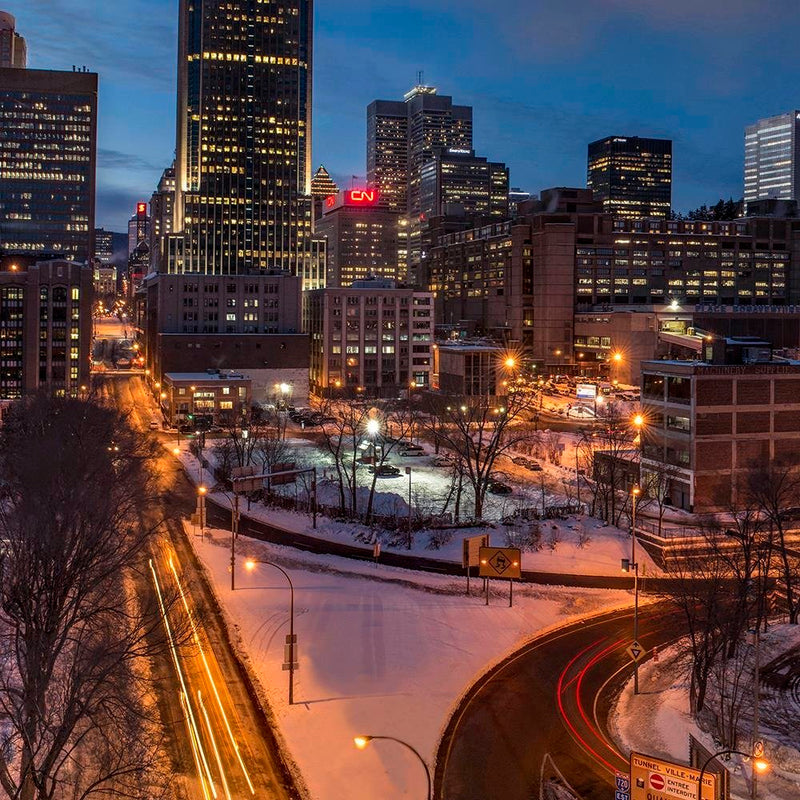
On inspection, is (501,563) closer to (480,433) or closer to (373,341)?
(480,433)

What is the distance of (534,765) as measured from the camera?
25656mm

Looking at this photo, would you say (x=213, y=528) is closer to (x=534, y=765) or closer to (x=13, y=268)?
(x=534, y=765)

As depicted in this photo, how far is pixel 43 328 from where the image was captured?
394ft

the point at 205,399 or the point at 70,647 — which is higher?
the point at 205,399

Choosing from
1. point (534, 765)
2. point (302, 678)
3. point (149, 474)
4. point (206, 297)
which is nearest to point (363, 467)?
point (149, 474)

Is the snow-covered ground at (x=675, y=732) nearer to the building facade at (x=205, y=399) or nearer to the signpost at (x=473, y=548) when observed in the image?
the signpost at (x=473, y=548)

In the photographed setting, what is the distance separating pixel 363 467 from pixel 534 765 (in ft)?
161

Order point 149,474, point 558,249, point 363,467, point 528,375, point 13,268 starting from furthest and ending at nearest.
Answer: point 558,249 < point 528,375 < point 13,268 < point 363,467 < point 149,474

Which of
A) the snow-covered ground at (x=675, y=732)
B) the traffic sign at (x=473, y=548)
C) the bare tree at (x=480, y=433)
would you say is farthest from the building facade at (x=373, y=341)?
the snow-covered ground at (x=675, y=732)

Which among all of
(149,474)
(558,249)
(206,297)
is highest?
(558,249)

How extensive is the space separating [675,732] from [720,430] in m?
33.0

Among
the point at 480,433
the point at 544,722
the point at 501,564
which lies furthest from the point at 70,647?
the point at 480,433

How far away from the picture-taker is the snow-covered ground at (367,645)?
2580 centimetres

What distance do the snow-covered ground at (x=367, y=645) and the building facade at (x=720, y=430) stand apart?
58.8ft
